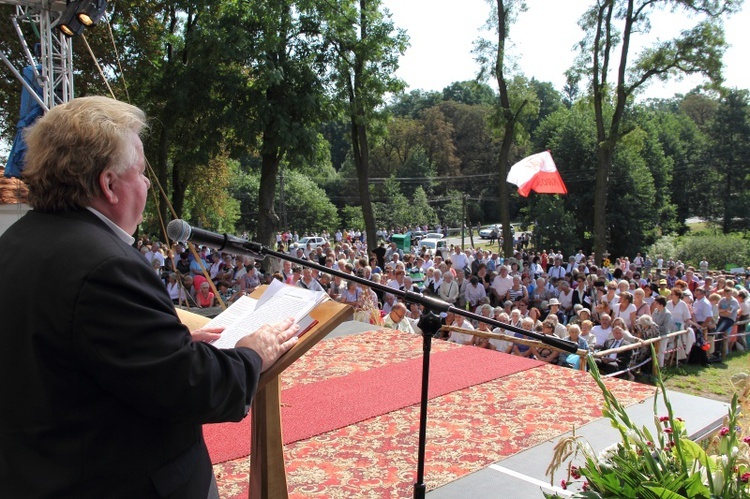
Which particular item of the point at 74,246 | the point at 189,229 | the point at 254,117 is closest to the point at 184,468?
the point at 74,246

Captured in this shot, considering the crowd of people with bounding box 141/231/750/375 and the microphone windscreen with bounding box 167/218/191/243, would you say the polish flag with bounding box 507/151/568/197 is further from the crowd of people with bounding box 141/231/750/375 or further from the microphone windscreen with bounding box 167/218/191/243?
the microphone windscreen with bounding box 167/218/191/243

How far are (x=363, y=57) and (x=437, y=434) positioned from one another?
15.0 metres

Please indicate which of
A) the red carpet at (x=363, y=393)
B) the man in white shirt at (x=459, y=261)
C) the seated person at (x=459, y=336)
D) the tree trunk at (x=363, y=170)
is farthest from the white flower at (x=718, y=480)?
the tree trunk at (x=363, y=170)

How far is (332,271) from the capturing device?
2512mm

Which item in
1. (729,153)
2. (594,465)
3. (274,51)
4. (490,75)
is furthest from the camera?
(729,153)

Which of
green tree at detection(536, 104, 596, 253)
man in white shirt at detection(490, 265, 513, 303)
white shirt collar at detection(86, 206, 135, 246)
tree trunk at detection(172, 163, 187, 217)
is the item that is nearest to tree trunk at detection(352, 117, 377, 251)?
man in white shirt at detection(490, 265, 513, 303)

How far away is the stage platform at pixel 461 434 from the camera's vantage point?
3291 millimetres

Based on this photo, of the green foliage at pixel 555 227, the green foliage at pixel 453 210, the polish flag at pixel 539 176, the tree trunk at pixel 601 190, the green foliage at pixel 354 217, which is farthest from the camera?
the green foliage at pixel 453 210

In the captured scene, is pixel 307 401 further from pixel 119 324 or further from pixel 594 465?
pixel 119 324

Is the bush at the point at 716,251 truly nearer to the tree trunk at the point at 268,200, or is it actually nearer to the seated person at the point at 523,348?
the tree trunk at the point at 268,200

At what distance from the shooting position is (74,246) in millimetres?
1356

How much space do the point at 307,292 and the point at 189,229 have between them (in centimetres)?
64

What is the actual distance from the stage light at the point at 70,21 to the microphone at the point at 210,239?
6.14 m

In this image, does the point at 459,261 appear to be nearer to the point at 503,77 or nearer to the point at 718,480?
the point at 503,77
